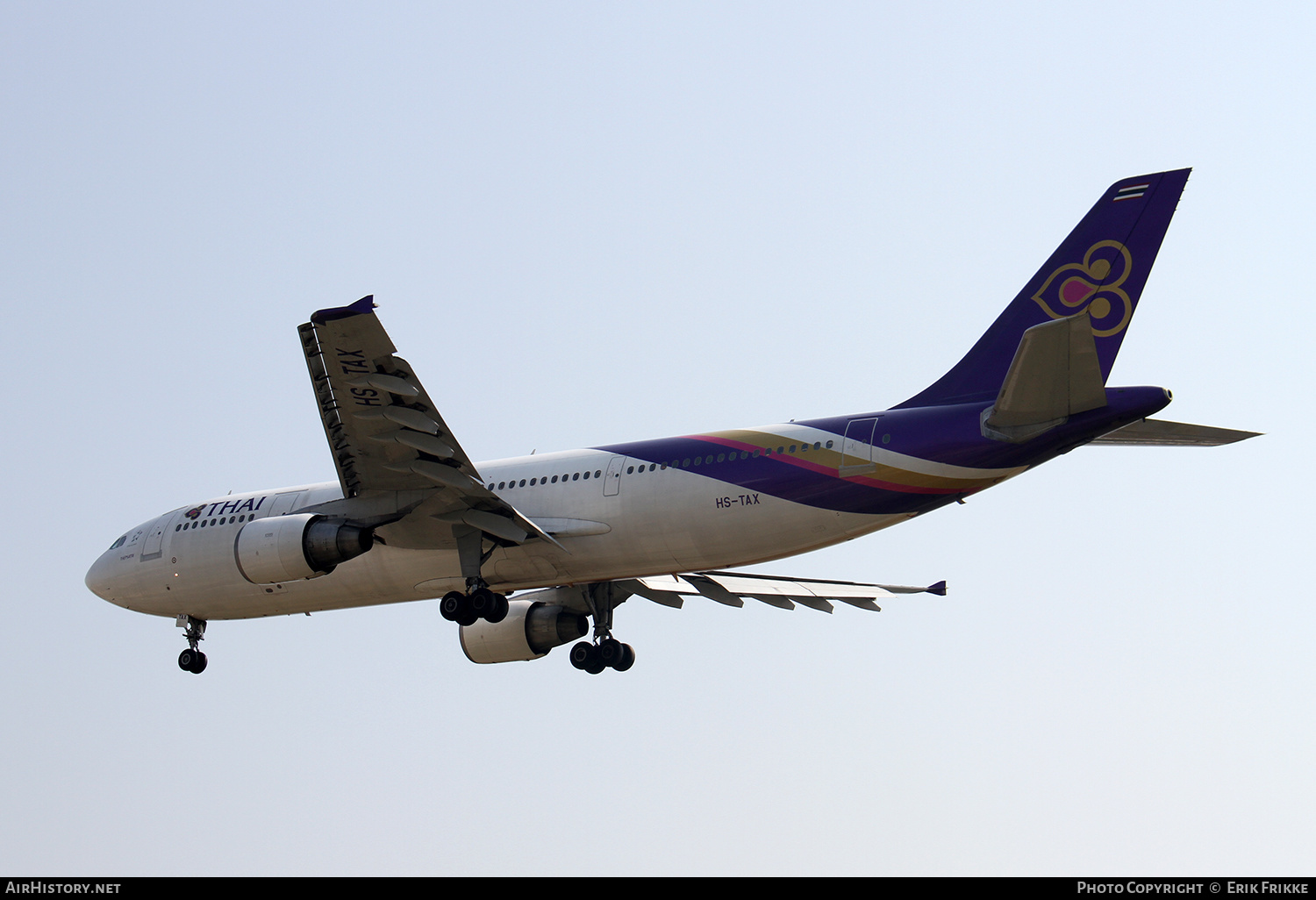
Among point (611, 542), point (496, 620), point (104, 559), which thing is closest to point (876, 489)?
point (611, 542)

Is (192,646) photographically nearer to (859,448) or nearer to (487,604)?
(487,604)

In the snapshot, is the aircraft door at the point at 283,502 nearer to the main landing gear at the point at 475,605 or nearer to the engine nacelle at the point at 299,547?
the engine nacelle at the point at 299,547

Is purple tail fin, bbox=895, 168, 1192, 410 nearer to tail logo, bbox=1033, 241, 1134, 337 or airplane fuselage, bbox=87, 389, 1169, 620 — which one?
tail logo, bbox=1033, 241, 1134, 337

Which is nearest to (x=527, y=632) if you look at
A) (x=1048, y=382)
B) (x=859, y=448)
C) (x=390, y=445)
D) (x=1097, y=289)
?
(x=390, y=445)

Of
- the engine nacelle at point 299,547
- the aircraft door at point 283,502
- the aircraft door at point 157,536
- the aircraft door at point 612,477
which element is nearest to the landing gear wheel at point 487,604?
the engine nacelle at point 299,547

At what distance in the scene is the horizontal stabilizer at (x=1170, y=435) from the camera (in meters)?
20.6

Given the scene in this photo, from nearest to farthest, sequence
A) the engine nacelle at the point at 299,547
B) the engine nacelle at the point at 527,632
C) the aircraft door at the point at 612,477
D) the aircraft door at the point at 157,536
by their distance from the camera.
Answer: the engine nacelle at the point at 299,547, the aircraft door at the point at 612,477, the aircraft door at the point at 157,536, the engine nacelle at the point at 527,632

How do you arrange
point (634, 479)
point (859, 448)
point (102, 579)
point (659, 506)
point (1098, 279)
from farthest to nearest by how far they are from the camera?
point (102, 579) → point (634, 479) → point (659, 506) → point (859, 448) → point (1098, 279)

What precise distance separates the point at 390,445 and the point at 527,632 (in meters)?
7.29

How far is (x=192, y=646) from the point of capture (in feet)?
90.2

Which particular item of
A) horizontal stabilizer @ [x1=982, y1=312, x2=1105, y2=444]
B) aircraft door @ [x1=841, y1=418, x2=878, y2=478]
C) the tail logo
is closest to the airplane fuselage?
aircraft door @ [x1=841, y1=418, x2=878, y2=478]

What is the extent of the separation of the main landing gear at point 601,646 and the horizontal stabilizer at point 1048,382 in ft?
33.8

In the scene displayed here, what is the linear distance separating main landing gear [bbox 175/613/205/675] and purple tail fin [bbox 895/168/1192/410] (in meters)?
14.3
